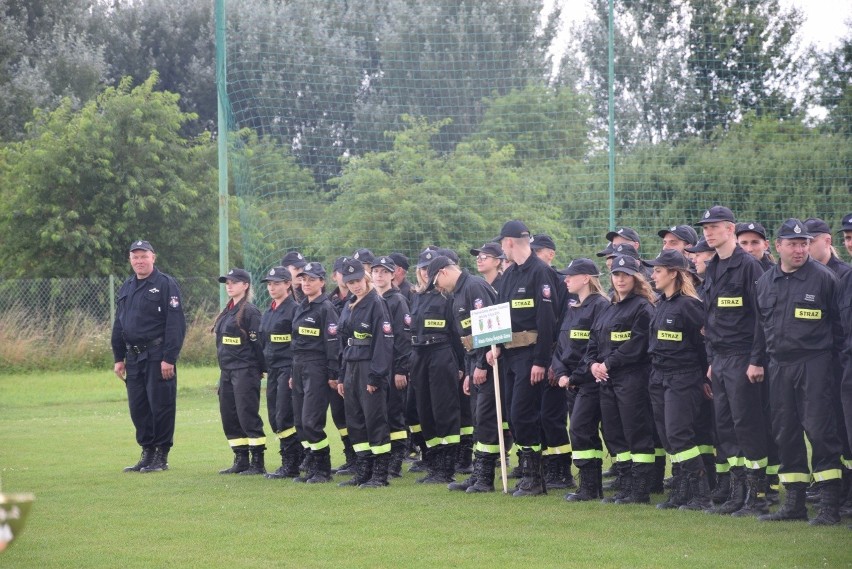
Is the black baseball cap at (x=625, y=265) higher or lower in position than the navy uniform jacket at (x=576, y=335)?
higher

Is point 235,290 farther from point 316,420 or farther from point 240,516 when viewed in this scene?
point 240,516

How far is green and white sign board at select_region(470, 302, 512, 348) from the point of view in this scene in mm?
9984

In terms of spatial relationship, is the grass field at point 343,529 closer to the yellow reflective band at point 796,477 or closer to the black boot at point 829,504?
the black boot at point 829,504

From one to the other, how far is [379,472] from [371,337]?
A: 1.32 m

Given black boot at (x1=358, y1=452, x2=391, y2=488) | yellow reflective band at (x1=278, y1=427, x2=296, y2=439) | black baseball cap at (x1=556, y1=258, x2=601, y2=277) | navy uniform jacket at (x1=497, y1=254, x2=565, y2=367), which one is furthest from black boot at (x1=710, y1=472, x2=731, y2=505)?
yellow reflective band at (x1=278, y1=427, x2=296, y2=439)

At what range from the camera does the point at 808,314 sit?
8.28 meters

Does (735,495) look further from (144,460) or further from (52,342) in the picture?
(52,342)

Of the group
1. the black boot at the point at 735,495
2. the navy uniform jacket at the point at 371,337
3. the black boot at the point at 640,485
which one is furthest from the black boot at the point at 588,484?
the navy uniform jacket at the point at 371,337

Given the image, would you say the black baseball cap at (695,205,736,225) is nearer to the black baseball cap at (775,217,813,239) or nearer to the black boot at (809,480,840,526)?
the black baseball cap at (775,217,813,239)

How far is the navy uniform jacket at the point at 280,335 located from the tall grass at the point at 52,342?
12762 mm

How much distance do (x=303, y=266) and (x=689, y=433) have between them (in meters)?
4.97

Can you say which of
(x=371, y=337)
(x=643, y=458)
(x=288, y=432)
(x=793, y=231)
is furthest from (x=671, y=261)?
(x=288, y=432)

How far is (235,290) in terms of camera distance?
12055mm

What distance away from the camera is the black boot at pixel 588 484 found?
9680 mm
